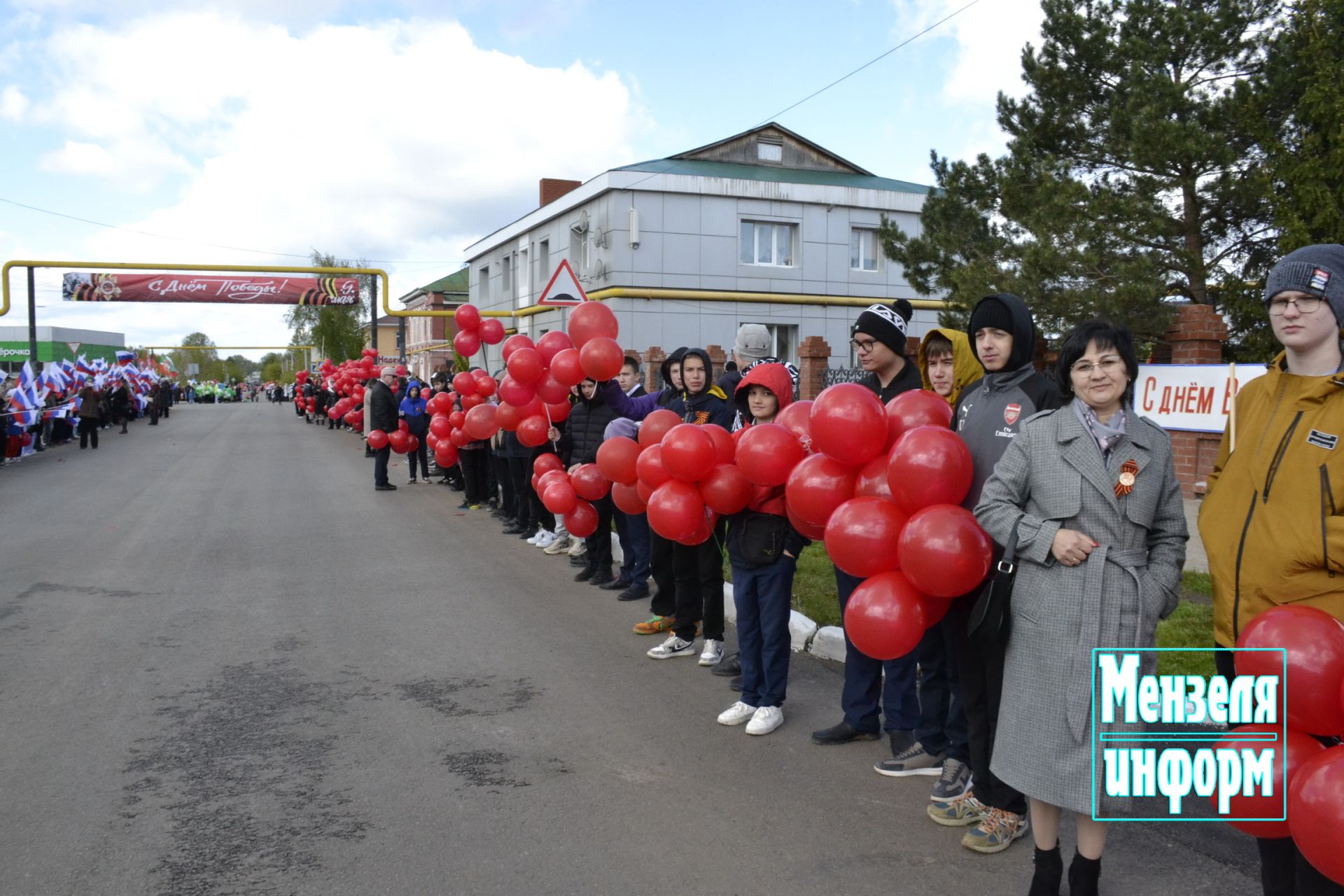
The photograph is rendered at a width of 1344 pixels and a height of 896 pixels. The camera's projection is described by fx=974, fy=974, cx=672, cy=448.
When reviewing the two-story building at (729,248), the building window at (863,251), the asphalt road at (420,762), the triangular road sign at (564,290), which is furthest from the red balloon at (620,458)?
the building window at (863,251)

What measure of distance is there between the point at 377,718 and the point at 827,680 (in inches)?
100

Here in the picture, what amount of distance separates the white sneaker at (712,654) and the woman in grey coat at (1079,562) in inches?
118

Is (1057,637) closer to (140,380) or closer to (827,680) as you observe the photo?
(827,680)

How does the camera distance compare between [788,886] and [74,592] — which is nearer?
[788,886]

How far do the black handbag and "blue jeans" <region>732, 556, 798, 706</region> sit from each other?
1.76 m

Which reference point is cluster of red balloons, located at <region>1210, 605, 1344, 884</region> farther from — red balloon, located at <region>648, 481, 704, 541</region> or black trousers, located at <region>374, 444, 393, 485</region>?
black trousers, located at <region>374, 444, 393, 485</region>

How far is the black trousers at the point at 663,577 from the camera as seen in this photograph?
22.0 feet

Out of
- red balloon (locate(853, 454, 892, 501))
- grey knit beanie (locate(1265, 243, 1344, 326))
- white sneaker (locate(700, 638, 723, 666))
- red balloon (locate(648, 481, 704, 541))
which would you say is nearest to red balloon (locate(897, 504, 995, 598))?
red balloon (locate(853, 454, 892, 501))

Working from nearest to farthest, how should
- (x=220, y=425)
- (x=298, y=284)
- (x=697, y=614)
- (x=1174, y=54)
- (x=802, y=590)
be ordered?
(x=697, y=614) → (x=802, y=590) → (x=1174, y=54) → (x=298, y=284) → (x=220, y=425)

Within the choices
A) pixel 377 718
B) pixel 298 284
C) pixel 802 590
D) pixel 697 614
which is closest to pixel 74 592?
pixel 377 718

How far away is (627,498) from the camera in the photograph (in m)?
6.36

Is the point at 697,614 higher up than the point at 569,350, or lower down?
lower down

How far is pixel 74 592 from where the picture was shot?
8.09m

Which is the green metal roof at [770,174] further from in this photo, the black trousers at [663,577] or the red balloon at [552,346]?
the black trousers at [663,577]
